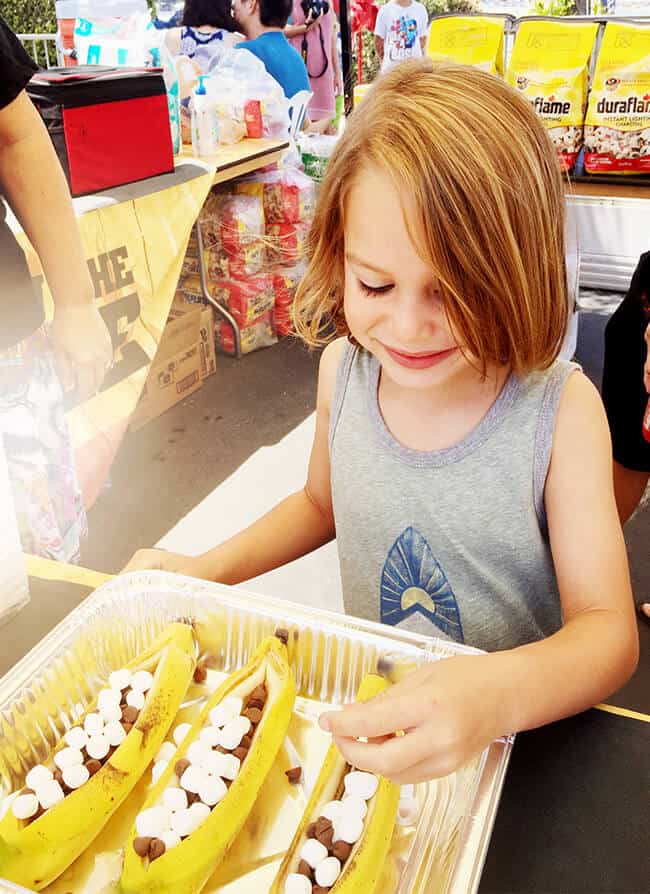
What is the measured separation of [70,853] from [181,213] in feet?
7.13

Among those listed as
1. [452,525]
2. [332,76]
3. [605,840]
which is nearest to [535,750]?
[605,840]

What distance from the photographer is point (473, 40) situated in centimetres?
315

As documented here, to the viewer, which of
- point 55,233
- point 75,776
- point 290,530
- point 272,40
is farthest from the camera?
point 272,40

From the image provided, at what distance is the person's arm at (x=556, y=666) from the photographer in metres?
0.50

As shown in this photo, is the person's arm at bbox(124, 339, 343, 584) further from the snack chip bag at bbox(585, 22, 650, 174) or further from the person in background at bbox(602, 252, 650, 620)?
the snack chip bag at bbox(585, 22, 650, 174)

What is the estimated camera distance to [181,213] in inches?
96.7

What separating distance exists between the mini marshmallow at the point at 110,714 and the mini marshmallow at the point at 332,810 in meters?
0.19

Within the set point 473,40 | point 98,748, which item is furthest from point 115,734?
point 473,40

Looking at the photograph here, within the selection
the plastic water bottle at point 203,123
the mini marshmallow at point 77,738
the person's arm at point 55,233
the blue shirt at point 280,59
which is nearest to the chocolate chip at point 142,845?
the mini marshmallow at point 77,738

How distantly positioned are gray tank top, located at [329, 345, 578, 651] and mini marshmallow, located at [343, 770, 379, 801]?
32 centimetres

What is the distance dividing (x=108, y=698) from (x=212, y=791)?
0.44 feet

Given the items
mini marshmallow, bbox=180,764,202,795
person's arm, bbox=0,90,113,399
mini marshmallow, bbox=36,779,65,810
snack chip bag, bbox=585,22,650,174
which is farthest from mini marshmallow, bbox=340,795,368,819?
snack chip bag, bbox=585,22,650,174

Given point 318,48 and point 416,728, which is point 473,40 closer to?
point 318,48

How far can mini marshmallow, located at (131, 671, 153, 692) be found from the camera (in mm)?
677
